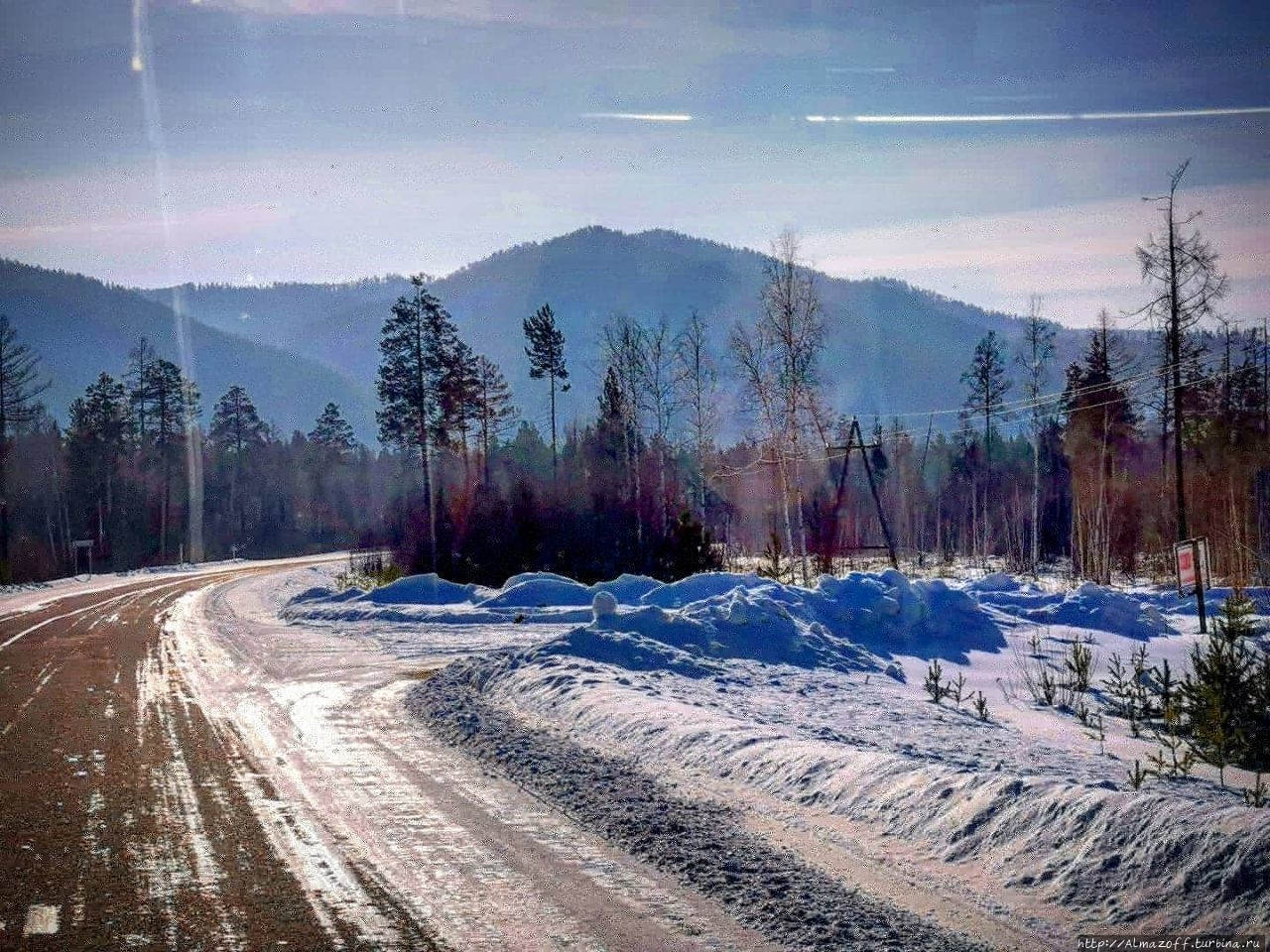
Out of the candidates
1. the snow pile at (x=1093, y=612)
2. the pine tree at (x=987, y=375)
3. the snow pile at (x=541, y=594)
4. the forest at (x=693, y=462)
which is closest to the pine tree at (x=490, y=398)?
the forest at (x=693, y=462)

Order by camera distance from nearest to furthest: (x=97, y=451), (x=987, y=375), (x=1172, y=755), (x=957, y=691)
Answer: (x=1172, y=755) < (x=957, y=691) < (x=987, y=375) < (x=97, y=451)

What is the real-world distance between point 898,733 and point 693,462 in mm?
92506

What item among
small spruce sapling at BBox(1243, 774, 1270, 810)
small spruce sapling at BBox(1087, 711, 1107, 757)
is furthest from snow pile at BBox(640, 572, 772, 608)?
small spruce sapling at BBox(1243, 774, 1270, 810)

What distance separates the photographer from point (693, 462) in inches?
4067

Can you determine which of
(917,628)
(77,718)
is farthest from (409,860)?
(917,628)

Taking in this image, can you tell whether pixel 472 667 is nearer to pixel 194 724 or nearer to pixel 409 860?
pixel 194 724

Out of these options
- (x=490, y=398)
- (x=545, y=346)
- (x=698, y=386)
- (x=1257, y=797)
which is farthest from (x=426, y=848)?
(x=490, y=398)

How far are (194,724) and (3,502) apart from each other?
58.3 metres

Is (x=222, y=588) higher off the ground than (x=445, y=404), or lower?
lower

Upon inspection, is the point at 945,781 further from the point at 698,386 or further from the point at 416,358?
the point at 416,358

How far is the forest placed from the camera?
1516 inches

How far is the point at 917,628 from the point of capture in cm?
2016

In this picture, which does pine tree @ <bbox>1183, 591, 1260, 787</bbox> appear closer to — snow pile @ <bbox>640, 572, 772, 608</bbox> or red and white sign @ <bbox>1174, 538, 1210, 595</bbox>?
red and white sign @ <bbox>1174, 538, 1210, 595</bbox>

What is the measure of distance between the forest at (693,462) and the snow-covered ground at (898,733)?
17.9 ft
